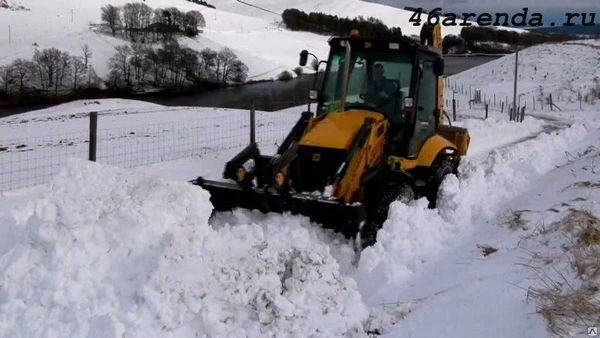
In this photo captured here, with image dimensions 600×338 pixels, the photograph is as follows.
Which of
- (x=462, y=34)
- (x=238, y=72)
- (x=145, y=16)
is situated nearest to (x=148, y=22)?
(x=145, y=16)

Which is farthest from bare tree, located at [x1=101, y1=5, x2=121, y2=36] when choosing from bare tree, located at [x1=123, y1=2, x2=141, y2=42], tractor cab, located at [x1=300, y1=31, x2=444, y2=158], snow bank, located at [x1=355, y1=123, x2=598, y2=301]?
snow bank, located at [x1=355, y1=123, x2=598, y2=301]

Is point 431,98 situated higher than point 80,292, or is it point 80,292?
point 431,98

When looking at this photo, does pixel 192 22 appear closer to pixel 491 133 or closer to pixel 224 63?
pixel 224 63

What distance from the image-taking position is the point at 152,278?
4562 millimetres

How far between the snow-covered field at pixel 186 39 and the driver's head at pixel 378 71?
4290 cm

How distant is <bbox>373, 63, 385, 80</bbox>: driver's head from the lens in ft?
27.3

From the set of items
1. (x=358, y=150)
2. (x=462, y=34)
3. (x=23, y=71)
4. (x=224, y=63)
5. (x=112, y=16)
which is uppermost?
(x=112, y=16)

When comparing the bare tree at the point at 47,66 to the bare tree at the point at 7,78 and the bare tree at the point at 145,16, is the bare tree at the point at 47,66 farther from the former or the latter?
the bare tree at the point at 145,16

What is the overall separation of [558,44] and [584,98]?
21852mm

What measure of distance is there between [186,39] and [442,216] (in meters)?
71.4

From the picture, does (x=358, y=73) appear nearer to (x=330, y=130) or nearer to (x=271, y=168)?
(x=330, y=130)

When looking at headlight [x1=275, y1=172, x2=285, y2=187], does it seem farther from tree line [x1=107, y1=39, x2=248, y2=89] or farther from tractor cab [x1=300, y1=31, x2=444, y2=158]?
tree line [x1=107, y1=39, x2=248, y2=89]

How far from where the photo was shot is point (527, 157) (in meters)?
11.0

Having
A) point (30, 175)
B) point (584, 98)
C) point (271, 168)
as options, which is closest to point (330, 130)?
point (271, 168)
